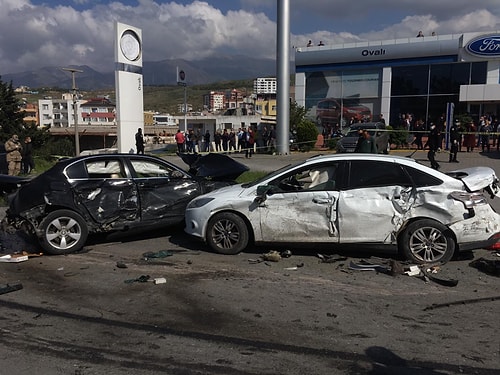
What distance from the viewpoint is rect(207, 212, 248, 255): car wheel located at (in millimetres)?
7191

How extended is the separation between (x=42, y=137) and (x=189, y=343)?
38.3 meters

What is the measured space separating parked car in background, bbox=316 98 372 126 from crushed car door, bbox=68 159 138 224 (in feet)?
90.9

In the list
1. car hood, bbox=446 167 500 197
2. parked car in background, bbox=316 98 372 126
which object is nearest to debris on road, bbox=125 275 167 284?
car hood, bbox=446 167 500 197

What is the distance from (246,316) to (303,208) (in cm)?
241

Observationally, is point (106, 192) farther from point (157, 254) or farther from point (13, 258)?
point (13, 258)

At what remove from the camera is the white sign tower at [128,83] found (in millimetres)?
25000

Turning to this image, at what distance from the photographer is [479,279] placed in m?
6.10

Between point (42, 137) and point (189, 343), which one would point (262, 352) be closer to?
point (189, 343)

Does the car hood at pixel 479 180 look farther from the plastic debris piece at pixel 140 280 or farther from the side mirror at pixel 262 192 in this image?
the plastic debris piece at pixel 140 280

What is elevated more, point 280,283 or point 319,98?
point 319,98

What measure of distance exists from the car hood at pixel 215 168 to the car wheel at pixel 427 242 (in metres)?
3.71

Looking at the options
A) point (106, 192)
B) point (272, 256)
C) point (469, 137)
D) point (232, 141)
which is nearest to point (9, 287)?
point (106, 192)

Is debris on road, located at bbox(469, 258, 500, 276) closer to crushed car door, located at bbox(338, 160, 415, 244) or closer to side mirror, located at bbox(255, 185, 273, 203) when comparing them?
crushed car door, located at bbox(338, 160, 415, 244)

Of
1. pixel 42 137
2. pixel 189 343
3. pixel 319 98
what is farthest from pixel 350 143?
pixel 42 137
